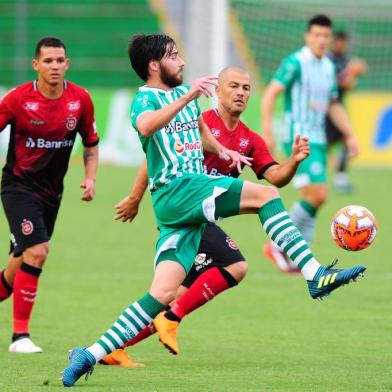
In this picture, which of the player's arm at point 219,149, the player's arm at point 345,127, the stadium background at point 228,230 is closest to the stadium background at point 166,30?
the stadium background at point 228,230

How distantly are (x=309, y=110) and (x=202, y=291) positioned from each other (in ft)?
16.9

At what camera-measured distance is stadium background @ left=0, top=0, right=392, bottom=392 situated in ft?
25.4

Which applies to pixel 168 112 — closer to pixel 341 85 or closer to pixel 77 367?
pixel 77 367

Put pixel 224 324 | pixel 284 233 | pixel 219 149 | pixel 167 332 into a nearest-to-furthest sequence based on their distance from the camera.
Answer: pixel 284 233
pixel 219 149
pixel 167 332
pixel 224 324

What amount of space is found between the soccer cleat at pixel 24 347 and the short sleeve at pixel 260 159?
2.02m

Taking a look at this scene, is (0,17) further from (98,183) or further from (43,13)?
(98,183)

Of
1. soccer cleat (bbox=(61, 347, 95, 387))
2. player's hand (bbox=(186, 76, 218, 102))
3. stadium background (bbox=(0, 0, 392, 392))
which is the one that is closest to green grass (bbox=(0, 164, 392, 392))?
stadium background (bbox=(0, 0, 392, 392))

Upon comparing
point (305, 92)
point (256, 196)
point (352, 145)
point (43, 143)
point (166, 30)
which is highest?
point (256, 196)

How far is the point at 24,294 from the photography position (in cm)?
857

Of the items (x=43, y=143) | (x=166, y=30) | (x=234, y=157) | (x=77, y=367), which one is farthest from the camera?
(x=166, y=30)

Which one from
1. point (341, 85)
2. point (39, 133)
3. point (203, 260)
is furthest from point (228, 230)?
point (203, 260)

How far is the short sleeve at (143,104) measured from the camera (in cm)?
703

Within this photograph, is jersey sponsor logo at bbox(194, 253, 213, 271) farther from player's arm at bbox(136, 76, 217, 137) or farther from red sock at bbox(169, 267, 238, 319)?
player's arm at bbox(136, 76, 217, 137)

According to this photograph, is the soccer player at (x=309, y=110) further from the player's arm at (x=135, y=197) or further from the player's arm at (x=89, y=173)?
the player's arm at (x=135, y=197)
